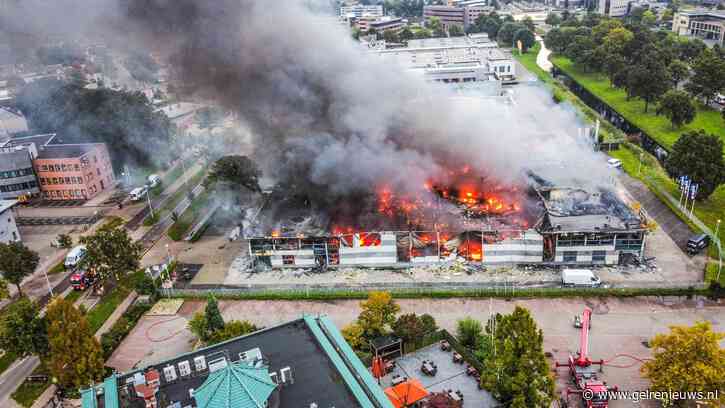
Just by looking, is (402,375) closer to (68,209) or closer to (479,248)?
(479,248)

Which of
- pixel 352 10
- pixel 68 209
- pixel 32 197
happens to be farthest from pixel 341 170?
pixel 352 10

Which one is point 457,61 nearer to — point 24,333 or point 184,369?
point 24,333

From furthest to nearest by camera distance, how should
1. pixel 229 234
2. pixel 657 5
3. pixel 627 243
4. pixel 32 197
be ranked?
pixel 657 5, pixel 32 197, pixel 229 234, pixel 627 243

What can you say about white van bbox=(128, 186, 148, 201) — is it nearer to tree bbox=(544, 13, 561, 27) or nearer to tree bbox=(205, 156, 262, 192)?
tree bbox=(205, 156, 262, 192)

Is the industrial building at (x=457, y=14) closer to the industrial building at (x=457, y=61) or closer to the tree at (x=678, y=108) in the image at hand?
the industrial building at (x=457, y=61)

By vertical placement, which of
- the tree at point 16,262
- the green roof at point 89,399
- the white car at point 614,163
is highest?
the green roof at point 89,399

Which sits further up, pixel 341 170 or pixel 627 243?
pixel 341 170

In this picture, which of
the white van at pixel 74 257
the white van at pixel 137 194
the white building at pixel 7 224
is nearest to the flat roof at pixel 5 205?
the white building at pixel 7 224
